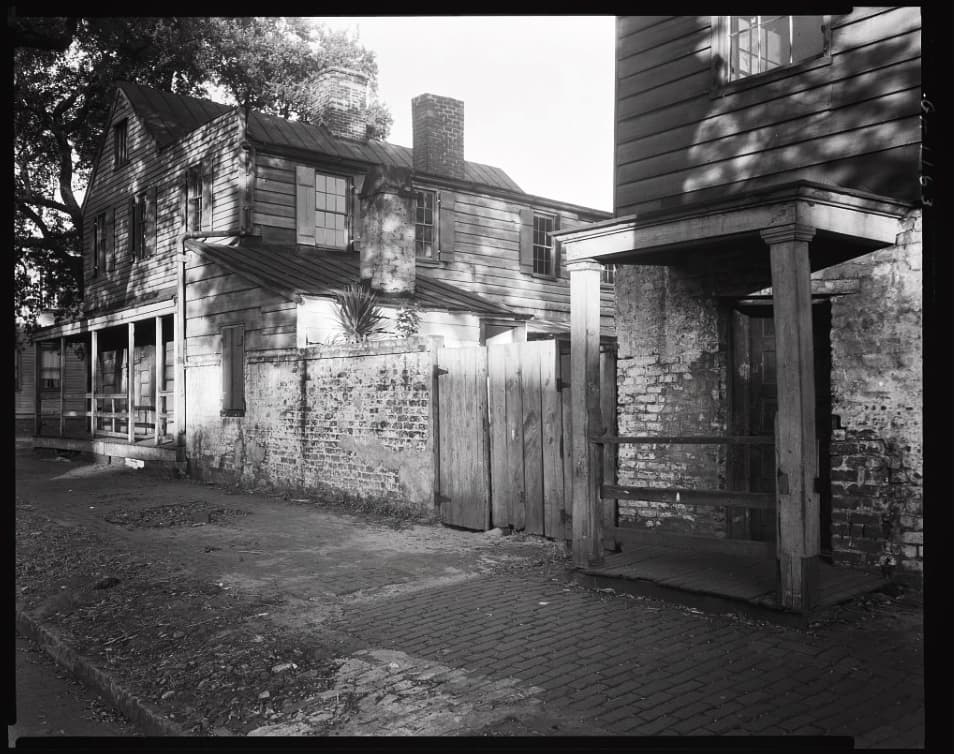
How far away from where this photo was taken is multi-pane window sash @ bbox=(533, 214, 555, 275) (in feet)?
69.3

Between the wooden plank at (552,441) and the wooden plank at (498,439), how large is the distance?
0.57 meters

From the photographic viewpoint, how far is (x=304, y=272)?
48.8 ft

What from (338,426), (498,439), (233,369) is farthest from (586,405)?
(233,369)

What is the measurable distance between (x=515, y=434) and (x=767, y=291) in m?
2.95

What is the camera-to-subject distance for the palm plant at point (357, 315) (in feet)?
40.1

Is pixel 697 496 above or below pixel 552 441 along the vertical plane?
below

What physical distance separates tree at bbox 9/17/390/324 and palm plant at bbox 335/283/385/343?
14.5 metres

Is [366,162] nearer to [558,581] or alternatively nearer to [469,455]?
[469,455]

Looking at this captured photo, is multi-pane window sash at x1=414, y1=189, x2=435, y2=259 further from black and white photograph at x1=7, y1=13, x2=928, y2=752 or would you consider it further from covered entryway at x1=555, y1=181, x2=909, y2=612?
covered entryway at x1=555, y1=181, x2=909, y2=612

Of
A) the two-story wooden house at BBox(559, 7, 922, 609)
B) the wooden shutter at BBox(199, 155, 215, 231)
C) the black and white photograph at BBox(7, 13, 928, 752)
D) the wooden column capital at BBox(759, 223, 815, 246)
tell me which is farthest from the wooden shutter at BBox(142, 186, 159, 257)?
the wooden column capital at BBox(759, 223, 815, 246)

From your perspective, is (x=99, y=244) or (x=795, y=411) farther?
(x=99, y=244)

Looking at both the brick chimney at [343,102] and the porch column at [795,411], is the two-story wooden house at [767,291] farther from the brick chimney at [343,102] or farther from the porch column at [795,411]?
the brick chimney at [343,102]

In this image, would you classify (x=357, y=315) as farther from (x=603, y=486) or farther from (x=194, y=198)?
(x=194, y=198)
